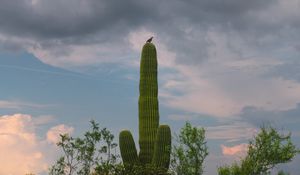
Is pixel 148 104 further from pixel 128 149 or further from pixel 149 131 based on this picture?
pixel 128 149

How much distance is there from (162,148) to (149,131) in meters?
2.31

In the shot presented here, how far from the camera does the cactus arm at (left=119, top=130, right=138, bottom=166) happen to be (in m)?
34.3

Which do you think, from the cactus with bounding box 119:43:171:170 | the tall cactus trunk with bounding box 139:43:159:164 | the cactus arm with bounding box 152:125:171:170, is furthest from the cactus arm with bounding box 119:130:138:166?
the cactus arm with bounding box 152:125:171:170

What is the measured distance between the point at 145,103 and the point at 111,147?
355 cm

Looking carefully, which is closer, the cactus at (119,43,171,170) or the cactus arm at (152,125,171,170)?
the cactus arm at (152,125,171,170)

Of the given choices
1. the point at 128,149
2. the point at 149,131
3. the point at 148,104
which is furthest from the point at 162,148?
the point at 148,104

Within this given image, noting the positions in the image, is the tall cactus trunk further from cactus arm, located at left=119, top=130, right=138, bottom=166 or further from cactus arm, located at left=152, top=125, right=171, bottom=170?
cactus arm, located at left=152, top=125, right=171, bottom=170

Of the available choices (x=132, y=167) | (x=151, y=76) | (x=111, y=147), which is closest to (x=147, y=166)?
(x=132, y=167)

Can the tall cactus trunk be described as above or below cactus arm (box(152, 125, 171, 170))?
above

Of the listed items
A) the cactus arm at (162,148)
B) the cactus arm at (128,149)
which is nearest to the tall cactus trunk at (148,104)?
the cactus arm at (128,149)

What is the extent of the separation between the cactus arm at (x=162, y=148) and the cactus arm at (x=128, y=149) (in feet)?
5.01

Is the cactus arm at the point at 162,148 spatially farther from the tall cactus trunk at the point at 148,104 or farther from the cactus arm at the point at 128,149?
the cactus arm at the point at 128,149

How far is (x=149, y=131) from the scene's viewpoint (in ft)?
114

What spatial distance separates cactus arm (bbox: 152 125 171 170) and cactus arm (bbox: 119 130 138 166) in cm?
153
